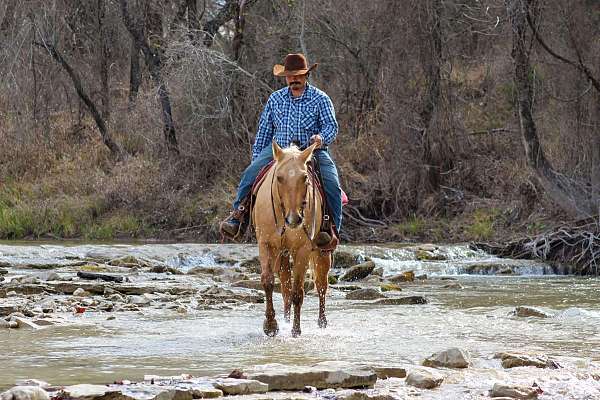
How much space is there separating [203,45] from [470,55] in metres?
7.57

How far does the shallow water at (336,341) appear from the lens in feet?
23.8

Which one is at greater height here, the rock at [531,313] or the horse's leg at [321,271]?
the horse's leg at [321,271]

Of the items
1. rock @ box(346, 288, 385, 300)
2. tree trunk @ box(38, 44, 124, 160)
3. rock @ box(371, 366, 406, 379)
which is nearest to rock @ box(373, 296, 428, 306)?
rock @ box(346, 288, 385, 300)

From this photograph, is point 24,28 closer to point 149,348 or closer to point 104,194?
point 104,194

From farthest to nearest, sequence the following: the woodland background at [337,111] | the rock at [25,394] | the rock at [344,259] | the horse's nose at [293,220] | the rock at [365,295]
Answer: the woodland background at [337,111] → the rock at [344,259] → the rock at [365,295] → the horse's nose at [293,220] → the rock at [25,394]

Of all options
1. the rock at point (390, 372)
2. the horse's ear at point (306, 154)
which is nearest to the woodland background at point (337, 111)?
the horse's ear at point (306, 154)

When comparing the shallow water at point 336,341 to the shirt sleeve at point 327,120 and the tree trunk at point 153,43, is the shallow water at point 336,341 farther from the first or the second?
the tree trunk at point 153,43

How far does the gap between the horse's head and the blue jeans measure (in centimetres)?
92

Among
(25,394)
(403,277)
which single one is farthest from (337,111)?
(25,394)

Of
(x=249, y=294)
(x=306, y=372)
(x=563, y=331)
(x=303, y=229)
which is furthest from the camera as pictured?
(x=249, y=294)

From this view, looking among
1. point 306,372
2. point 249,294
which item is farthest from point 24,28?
point 306,372

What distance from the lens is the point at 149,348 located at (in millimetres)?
8641

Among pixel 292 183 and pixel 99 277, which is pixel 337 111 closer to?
pixel 99 277

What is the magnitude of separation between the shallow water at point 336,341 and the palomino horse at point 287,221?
45 centimetres
